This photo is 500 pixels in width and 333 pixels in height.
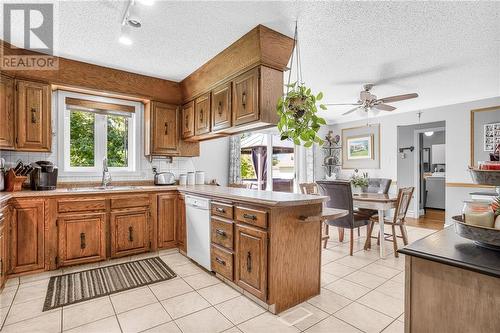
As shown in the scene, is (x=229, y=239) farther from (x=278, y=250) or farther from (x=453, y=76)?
(x=453, y=76)

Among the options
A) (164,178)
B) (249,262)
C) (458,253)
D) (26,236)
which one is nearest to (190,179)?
(164,178)

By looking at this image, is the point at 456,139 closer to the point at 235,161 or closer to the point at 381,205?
the point at 381,205

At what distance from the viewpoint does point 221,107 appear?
3361 millimetres

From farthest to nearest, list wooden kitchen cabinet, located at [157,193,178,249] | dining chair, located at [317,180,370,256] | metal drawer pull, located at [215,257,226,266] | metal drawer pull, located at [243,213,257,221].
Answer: wooden kitchen cabinet, located at [157,193,178,249] → dining chair, located at [317,180,370,256] → metal drawer pull, located at [215,257,226,266] → metal drawer pull, located at [243,213,257,221]

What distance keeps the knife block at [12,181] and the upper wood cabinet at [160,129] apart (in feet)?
5.04

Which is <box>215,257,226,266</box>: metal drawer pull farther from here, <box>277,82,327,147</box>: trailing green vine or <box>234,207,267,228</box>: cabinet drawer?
<box>277,82,327,147</box>: trailing green vine

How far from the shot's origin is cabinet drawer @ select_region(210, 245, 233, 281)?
2.57 meters

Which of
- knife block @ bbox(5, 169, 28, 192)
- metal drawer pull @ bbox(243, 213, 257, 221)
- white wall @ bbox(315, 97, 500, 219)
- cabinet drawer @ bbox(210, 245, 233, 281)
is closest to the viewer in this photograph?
metal drawer pull @ bbox(243, 213, 257, 221)

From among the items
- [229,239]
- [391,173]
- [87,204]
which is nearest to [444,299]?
[229,239]

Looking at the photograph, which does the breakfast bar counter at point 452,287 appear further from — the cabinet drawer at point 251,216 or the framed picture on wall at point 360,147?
the framed picture on wall at point 360,147

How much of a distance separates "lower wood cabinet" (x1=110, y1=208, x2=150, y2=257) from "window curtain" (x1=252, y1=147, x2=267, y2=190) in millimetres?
2921

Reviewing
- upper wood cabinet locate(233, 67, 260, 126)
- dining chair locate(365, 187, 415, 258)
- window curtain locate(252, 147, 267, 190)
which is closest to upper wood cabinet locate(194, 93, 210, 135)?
upper wood cabinet locate(233, 67, 260, 126)

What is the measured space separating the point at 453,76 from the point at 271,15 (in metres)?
3.07

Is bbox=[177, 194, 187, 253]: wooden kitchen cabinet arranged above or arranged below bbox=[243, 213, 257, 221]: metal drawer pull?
below
